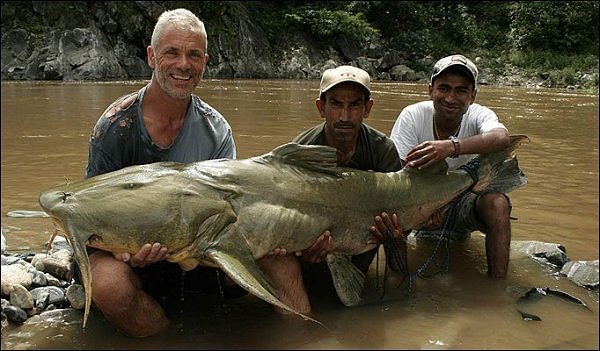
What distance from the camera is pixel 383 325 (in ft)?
9.52

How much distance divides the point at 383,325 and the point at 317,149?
0.93 metres

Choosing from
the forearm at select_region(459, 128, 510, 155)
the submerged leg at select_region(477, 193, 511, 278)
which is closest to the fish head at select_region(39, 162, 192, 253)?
the forearm at select_region(459, 128, 510, 155)

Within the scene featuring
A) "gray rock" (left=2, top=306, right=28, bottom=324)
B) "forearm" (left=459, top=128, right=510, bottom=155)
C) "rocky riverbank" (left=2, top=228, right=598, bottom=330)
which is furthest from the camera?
"forearm" (left=459, top=128, right=510, bottom=155)

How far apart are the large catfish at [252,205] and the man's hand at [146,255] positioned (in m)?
0.03

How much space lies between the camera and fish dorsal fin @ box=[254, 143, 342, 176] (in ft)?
10.2

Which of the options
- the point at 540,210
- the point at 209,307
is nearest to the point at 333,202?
the point at 209,307

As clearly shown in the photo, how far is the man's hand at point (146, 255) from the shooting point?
8.48 feet

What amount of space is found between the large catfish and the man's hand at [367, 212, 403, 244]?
0.04 m

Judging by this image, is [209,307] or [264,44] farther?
[264,44]

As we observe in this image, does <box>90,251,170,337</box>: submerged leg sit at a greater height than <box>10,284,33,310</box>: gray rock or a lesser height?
greater

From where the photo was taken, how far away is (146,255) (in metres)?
2.61

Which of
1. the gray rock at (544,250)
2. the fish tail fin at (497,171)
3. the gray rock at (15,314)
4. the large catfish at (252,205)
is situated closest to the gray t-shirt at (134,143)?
the large catfish at (252,205)

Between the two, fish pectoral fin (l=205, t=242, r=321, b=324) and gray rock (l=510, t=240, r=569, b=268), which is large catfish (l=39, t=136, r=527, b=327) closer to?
fish pectoral fin (l=205, t=242, r=321, b=324)

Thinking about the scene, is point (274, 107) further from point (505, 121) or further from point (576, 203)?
point (576, 203)
